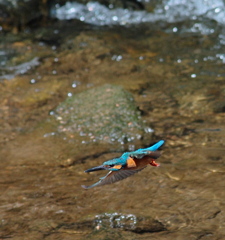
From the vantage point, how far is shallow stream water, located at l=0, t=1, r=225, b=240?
2.64m

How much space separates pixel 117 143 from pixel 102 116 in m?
0.47

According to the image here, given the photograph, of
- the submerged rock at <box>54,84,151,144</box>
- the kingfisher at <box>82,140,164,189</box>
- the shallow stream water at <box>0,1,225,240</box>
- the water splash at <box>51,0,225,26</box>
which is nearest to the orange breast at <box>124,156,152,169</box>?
the kingfisher at <box>82,140,164,189</box>

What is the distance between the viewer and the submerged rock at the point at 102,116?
402cm

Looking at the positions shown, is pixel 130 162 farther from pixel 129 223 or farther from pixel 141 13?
pixel 141 13

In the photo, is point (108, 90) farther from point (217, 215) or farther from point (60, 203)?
point (217, 215)

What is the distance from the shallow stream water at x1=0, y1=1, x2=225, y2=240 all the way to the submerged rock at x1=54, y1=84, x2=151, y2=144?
9cm

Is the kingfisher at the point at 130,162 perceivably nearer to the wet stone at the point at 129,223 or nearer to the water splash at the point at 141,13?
the wet stone at the point at 129,223

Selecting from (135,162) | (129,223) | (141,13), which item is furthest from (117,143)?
(141,13)

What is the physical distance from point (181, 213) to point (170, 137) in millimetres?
1253

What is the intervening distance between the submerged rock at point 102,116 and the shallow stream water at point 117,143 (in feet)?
0.30

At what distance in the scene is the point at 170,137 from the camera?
152 inches

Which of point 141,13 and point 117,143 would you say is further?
point 141,13

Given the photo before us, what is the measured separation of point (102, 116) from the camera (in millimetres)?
4297

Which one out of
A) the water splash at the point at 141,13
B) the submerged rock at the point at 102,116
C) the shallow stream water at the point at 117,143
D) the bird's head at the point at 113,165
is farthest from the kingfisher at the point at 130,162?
the water splash at the point at 141,13
